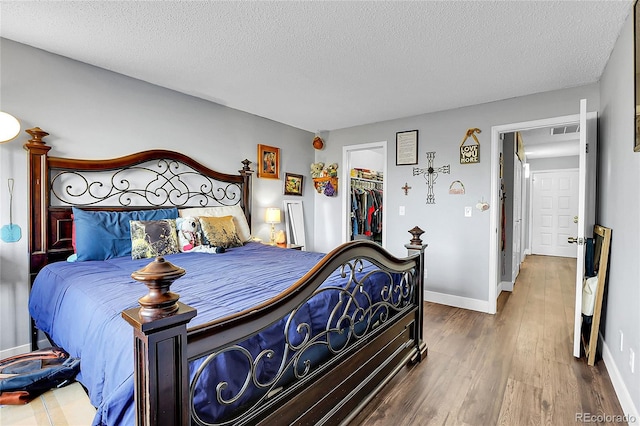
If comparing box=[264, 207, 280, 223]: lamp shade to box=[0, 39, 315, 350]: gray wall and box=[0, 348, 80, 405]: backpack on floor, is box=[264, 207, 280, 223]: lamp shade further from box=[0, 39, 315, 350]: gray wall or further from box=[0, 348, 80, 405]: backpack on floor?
box=[0, 348, 80, 405]: backpack on floor

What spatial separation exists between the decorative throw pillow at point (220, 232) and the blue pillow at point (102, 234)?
2.00ft

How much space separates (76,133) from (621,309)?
4233 millimetres

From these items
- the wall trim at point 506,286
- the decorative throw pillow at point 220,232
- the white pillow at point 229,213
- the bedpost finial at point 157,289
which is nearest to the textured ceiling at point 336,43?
the white pillow at point 229,213

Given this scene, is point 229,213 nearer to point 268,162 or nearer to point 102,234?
point 268,162

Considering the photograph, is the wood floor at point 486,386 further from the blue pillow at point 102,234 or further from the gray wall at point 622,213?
the blue pillow at point 102,234

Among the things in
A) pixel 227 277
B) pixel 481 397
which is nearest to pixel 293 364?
pixel 227 277

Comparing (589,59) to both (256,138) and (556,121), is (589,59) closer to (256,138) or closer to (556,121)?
(556,121)

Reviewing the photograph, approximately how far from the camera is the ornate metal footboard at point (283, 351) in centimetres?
86

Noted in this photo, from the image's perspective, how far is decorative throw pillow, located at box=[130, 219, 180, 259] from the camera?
261 cm

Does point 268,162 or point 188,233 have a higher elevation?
point 268,162

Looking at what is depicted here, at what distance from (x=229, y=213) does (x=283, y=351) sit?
2544 mm

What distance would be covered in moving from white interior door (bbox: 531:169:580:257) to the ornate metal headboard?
736 cm

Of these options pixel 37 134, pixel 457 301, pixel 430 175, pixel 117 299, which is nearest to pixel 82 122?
pixel 37 134

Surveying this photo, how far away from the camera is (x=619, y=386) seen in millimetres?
1972
